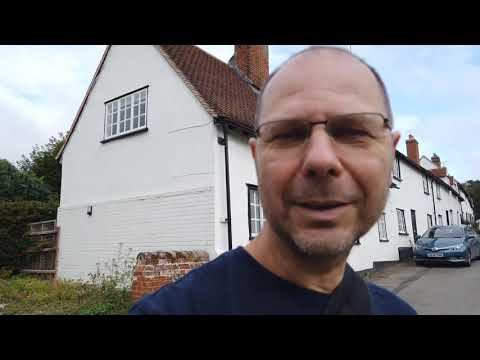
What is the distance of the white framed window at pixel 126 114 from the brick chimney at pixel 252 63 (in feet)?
8.91

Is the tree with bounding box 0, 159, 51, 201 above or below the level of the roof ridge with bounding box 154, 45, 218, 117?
below

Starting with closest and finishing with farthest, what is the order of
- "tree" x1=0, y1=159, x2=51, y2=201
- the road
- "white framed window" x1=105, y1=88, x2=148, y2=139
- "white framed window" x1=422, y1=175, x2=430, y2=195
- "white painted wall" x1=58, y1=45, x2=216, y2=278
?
the road
"white painted wall" x1=58, y1=45, x2=216, y2=278
"white framed window" x1=105, y1=88, x2=148, y2=139
"tree" x1=0, y1=159, x2=51, y2=201
"white framed window" x1=422, y1=175, x2=430, y2=195

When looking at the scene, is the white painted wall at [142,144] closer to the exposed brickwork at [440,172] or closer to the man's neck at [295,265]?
the man's neck at [295,265]

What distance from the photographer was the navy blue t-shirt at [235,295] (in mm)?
745

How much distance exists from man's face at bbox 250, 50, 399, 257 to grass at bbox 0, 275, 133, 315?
3492 millimetres

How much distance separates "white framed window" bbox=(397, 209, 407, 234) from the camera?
1054 centimetres

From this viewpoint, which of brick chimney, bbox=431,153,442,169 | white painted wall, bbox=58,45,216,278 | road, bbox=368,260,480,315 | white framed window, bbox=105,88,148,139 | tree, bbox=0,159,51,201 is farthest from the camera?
brick chimney, bbox=431,153,442,169

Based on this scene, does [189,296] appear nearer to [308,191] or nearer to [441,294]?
[308,191]

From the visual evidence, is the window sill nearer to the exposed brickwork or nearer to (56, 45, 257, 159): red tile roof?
(56, 45, 257, 159): red tile roof

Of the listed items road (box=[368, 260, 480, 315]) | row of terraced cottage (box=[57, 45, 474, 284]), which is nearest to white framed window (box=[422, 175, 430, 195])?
row of terraced cottage (box=[57, 45, 474, 284])

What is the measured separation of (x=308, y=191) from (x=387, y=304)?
0.53 metres

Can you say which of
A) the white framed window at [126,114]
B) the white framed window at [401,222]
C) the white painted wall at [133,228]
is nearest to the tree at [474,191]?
the white framed window at [401,222]
